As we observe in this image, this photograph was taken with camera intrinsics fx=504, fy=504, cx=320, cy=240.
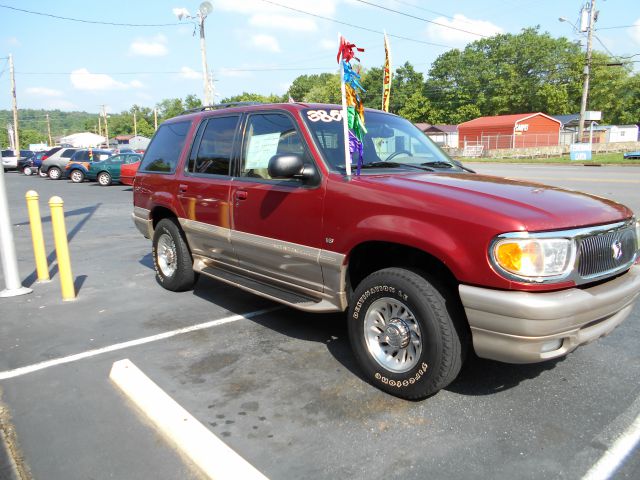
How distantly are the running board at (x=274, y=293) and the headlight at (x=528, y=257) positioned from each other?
1.34 metres

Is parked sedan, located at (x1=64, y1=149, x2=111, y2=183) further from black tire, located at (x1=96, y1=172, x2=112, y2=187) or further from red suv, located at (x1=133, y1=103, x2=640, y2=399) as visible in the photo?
red suv, located at (x1=133, y1=103, x2=640, y2=399)

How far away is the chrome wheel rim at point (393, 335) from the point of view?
10.4ft

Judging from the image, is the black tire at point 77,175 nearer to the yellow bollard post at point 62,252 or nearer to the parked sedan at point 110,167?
the parked sedan at point 110,167

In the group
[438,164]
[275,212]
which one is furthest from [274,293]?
[438,164]

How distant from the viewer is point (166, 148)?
565cm

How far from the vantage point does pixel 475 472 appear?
253 centimetres

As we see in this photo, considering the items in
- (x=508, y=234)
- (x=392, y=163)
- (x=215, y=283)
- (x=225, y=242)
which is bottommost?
(x=215, y=283)

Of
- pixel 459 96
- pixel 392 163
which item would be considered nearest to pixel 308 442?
pixel 392 163

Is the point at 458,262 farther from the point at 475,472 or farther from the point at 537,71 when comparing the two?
the point at 537,71

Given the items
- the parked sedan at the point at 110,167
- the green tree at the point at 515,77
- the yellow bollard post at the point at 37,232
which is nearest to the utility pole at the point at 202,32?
the parked sedan at the point at 110,167

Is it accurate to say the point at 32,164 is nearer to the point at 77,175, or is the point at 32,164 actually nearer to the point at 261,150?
the point at 77,175

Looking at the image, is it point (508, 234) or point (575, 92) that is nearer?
point (508, 234)

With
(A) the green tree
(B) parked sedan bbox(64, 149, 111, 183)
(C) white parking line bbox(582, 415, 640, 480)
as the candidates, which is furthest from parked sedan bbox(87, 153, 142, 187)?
(A) the green tree

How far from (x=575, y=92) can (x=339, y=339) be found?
269 feet
